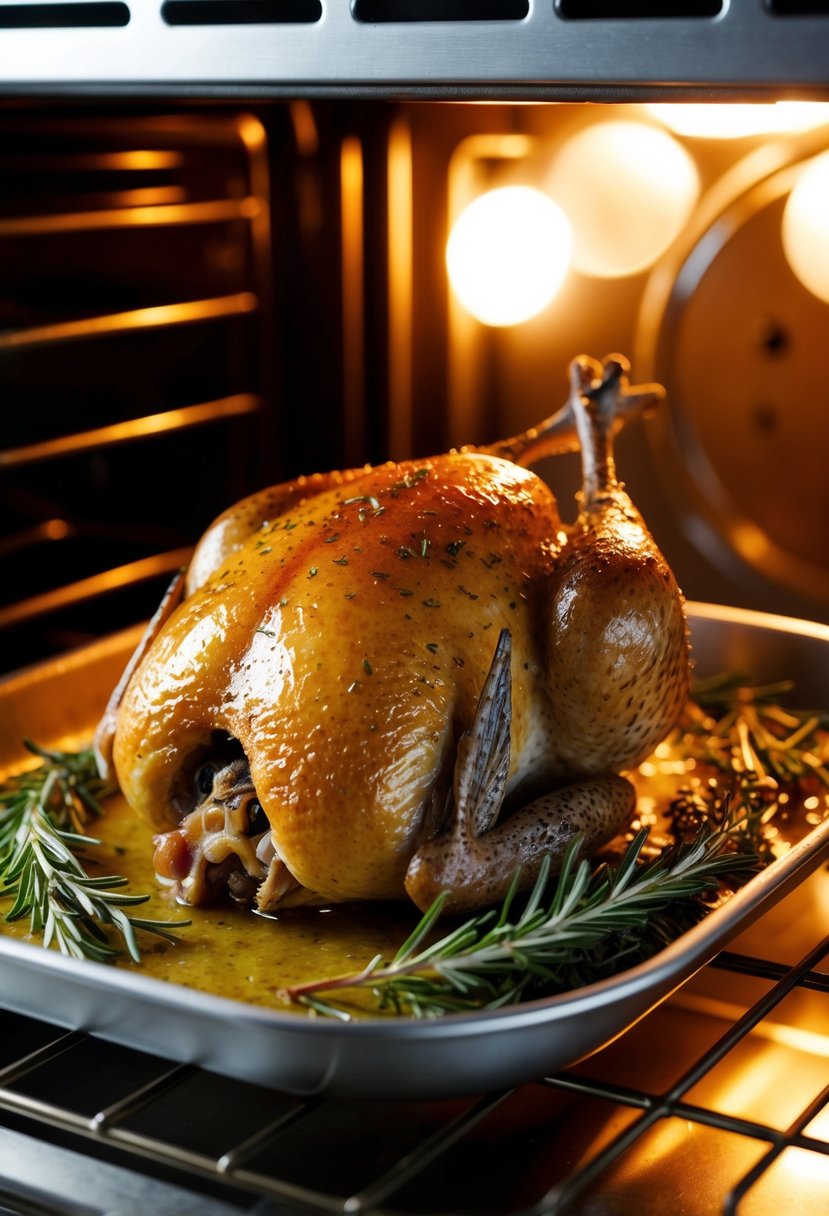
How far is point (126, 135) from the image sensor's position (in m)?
1.92

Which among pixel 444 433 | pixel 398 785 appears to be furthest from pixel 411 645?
pixel 444 433

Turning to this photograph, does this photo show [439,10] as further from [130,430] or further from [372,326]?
[372,326]

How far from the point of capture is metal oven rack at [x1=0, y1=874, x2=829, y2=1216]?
0.90 m

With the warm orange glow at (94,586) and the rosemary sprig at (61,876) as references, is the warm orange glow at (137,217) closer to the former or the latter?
the warm orange glow at (94,586)

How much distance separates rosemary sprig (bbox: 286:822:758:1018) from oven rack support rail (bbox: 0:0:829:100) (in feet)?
1.81

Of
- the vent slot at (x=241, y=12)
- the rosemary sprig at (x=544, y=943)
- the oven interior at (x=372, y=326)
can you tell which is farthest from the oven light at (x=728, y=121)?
the rosemary sprig at (x=544, y=943)

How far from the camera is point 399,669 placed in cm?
114

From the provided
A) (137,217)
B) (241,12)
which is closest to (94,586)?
(137,217)

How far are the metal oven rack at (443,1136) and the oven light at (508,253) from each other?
1.25 m

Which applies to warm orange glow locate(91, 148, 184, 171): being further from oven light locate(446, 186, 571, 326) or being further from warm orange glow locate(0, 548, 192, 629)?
warm orange glow locate(0, 548, 192, 629)

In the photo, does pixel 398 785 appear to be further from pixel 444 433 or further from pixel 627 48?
pixel 444 433

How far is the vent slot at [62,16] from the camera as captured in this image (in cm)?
106

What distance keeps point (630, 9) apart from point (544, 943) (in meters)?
0.62

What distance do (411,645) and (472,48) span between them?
453 millimetres
